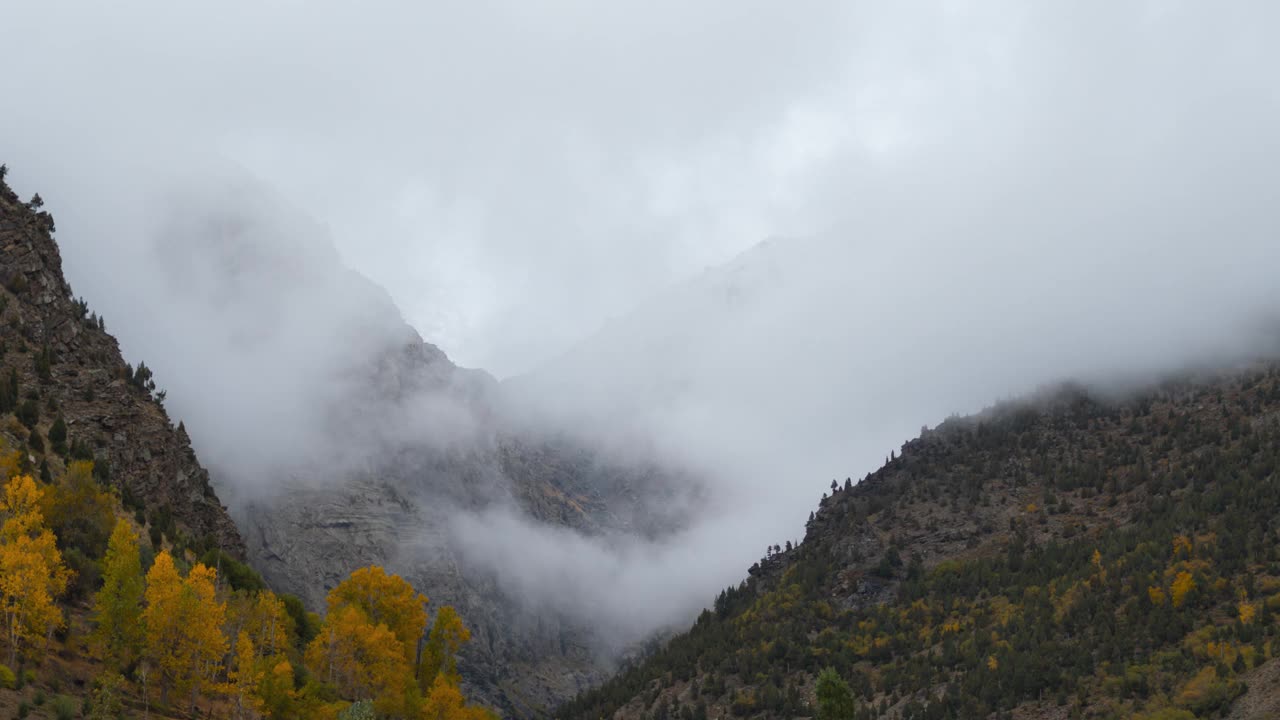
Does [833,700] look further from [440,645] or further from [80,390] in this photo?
[80,390]

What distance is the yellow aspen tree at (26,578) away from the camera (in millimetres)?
56969

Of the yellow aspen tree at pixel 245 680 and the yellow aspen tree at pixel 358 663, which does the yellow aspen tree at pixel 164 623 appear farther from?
the yellow aspen tree at pixel 358 663

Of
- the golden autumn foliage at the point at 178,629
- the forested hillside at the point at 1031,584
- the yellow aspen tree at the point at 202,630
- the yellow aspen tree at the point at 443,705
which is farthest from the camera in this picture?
the forested hillside at the point at 1031,584

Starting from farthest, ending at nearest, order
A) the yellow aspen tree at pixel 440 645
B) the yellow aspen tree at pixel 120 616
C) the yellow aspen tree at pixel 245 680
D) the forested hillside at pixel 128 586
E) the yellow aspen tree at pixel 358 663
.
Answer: the yellow aspen tree at pixel 440 645 → the yellow aspen tree at pixel 358 663 → the yellow aspen tree at pixel 245 680 → the yellow aspen tree at pixel 120 616 → the forested hillside at pixel 128 586

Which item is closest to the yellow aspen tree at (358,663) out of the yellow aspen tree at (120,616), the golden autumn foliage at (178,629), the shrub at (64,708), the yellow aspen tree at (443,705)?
the yellow aspen tree at (443,705)

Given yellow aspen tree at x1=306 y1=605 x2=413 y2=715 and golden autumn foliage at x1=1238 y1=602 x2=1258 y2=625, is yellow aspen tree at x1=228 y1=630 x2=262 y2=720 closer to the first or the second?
yellow aspen tree at x1=306 y1=605 x2=413 y2=715

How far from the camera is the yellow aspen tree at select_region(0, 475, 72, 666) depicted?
2243 inches

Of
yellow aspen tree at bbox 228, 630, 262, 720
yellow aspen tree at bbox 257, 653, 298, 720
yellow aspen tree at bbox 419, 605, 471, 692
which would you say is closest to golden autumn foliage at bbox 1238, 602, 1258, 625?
yellow aspen tree at bbox 419, 605, 471, 692

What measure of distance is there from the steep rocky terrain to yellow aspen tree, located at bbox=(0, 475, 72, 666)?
22.1 m

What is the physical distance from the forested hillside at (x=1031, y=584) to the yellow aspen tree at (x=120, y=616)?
174 feet

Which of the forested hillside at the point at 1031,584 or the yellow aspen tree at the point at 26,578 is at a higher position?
the yellow aspen tree at the point at 26,578

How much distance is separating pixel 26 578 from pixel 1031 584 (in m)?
115

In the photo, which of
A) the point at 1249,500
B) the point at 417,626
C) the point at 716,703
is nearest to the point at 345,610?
the point at 417,626

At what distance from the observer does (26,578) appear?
57.7 metres
